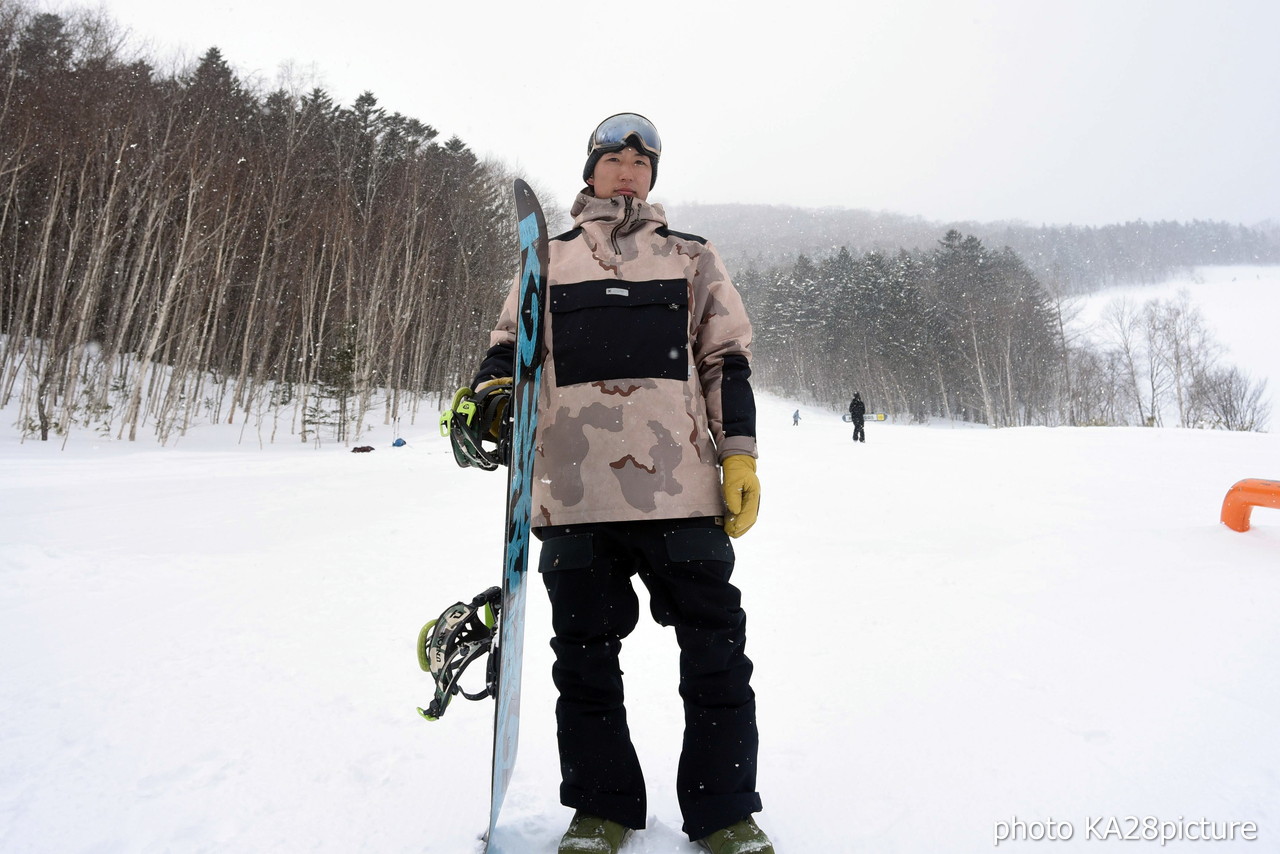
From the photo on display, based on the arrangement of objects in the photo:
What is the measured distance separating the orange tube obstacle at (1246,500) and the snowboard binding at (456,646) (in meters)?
4.62

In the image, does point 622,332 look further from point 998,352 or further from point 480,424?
point 998,352

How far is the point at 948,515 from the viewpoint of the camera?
5836 millimetres

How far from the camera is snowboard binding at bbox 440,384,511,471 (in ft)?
5.32

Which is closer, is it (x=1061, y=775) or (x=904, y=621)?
(x=1061, y=775)

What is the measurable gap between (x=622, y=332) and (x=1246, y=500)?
4.52 m

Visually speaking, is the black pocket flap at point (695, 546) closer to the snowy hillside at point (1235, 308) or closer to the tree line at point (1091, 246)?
the snowy hillside at point (1235, 308)

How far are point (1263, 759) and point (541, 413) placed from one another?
2311 millimetres

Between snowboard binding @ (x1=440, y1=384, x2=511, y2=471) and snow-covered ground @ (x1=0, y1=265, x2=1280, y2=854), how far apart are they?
0.92 metres

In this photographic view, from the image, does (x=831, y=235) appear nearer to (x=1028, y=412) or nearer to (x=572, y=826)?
(x=1028, y=412)

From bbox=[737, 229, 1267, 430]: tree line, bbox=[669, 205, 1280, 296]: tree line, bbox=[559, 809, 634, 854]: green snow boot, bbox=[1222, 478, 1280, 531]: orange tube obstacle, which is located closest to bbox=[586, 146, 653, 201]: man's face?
bbox=[559, 809, 634, 854]: green snow boot

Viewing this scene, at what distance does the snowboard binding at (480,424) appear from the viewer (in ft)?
5.32

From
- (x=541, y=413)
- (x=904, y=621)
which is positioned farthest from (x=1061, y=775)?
(x=541, y=413)

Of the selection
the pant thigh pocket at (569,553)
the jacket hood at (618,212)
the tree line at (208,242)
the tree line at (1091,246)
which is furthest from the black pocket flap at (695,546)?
the tree line at (1091,246)

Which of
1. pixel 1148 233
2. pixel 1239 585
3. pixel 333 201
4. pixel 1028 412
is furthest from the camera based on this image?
pixel 1148 233
